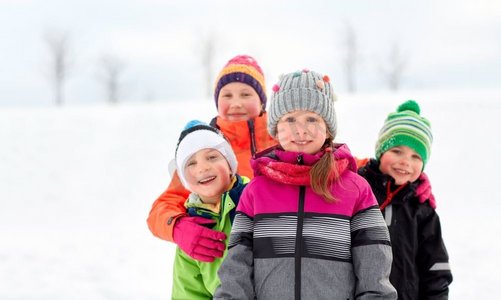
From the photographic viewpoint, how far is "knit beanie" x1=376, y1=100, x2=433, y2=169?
112 inches

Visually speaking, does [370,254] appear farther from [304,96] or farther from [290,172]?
[304,96]

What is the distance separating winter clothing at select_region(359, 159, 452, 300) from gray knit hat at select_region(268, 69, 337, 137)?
81cm

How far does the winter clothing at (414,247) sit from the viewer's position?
2623 millimetres

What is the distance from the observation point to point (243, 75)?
3.08 meters

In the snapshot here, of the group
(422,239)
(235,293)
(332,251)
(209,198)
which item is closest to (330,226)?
(332,251)

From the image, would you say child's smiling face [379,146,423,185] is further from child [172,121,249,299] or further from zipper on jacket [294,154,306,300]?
zipper on jacket [294,154,306,300]

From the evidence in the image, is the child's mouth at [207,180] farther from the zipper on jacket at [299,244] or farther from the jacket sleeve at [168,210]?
the zipper on jacket at [299,244]

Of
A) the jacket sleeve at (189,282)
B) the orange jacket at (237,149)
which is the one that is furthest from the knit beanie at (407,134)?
the jacket sleeve at (189,282)

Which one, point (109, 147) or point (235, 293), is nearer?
point (235, 293)

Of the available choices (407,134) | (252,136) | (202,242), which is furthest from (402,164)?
(202,242)

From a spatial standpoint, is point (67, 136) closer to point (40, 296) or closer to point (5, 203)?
point (5, 203)

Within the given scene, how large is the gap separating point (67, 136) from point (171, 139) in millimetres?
2829

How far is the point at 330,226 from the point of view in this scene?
1919mm

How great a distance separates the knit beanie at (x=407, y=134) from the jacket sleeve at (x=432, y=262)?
40cm
